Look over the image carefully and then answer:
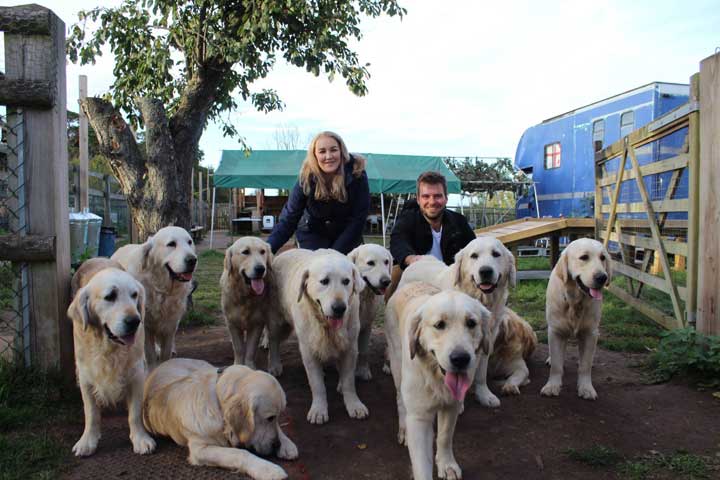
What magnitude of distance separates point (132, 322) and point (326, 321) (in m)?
1.39

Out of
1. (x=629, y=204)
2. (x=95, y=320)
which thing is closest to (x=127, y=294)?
(x=95, y=320)

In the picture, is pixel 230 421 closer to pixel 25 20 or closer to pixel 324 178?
pixel 324 178

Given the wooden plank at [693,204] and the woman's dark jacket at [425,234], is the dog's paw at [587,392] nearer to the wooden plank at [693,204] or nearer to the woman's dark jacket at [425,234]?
the wooden plank at [693,204]

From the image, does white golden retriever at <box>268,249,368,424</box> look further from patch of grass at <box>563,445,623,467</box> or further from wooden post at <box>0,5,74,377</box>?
wooden post at <box>0,5,74,377</box>

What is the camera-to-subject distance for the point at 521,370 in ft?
14.4

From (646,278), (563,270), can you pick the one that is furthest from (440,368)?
(646,278)

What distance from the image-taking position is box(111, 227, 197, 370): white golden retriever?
412 cm

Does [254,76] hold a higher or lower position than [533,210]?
higher

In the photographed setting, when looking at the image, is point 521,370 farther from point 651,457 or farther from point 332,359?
point 332,359

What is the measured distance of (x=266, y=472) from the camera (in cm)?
271

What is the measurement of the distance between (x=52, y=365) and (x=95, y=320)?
1.10 m

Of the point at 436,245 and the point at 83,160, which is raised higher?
the point at 83,160

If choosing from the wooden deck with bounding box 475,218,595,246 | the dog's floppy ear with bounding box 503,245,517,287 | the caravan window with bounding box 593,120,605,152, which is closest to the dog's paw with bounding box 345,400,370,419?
the dog's floppy ear with bounding box 503,245,517,287

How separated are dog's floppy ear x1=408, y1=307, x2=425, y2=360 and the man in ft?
8.60
